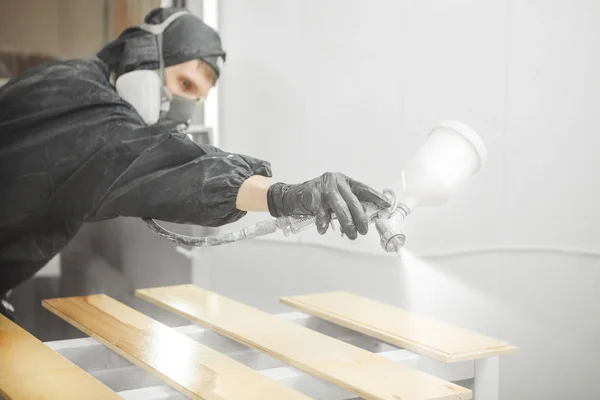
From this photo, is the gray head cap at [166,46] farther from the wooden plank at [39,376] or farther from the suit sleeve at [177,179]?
the wooden plank at [39,376]

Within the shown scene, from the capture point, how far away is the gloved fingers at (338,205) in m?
1.15

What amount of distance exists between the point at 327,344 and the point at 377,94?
0.82 m

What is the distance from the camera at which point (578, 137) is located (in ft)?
5.77

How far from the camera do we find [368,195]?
1.20 meters

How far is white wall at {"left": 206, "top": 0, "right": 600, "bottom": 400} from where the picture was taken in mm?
1779

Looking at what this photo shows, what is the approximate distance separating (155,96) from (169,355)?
0.65m

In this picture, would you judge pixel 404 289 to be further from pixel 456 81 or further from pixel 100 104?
pixel 100 104

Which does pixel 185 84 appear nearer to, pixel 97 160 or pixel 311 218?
pixel 97 160

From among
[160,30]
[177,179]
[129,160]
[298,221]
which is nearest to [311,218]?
[298,221]

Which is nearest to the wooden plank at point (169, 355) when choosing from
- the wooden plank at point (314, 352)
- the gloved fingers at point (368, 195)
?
the wooden plank at point (314, 352)

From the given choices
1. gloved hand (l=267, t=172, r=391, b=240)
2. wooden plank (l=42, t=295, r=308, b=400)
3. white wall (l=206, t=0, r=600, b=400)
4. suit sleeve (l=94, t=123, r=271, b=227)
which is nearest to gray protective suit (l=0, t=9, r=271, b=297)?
suit sleeve (l=94, t=123, r=271, b=227)

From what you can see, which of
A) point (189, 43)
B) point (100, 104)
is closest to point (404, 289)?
point (189, 43)

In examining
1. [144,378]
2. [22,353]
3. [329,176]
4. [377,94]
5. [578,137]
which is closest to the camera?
[329,176]

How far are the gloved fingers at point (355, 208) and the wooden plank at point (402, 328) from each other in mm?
358
